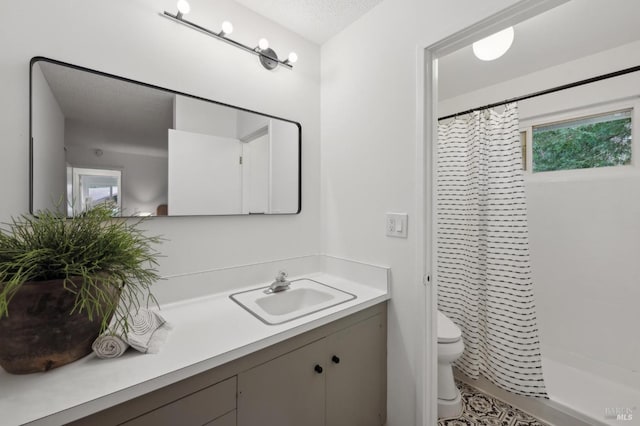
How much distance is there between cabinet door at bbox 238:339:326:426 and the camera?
90 cm

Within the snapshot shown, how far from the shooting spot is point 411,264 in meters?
1.31

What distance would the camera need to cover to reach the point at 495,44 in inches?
55.5

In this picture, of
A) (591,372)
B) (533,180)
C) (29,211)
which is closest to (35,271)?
(29,211)

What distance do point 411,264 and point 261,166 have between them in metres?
0.95

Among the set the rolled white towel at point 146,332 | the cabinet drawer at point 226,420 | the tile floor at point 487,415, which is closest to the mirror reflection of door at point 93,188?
the rolled white towel at point 146,332

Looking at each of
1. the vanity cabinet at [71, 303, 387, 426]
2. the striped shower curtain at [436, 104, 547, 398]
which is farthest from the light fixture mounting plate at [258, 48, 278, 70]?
the vanity cabinet at [71, 303, 387, 426]

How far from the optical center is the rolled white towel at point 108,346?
763mm

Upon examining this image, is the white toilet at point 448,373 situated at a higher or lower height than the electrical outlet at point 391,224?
lower

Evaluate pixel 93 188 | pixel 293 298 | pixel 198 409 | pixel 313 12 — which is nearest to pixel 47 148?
pixel 93 188

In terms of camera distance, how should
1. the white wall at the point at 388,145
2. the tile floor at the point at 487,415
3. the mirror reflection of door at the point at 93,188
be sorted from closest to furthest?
the mirror reflection of door at the point at 93,188, the white wall at the point at 388,145, the tile floor at the point at 487,415

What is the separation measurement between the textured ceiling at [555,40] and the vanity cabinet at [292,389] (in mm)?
1834

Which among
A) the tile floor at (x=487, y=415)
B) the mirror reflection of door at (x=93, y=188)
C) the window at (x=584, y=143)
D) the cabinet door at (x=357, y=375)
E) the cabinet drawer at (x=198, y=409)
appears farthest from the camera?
the window at (x=584, y=143)

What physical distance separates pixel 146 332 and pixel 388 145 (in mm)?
1304

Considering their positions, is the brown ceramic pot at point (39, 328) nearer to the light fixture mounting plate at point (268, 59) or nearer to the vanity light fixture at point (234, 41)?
the vanity light fixture at point (234, 41)
